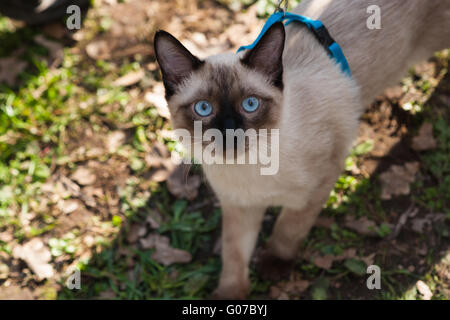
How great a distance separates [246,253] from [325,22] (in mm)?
1403

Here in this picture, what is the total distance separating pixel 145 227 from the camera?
2.69 m

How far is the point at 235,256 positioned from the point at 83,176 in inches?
52.2

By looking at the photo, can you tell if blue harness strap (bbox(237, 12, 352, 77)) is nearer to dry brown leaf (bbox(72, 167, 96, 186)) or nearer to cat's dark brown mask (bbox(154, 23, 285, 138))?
cat's dark brown mask (bbox(154, 23, 285, 138))

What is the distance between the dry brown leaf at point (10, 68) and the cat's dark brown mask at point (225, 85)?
2.22 metres

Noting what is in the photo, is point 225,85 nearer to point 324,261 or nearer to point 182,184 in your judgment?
point 182,184

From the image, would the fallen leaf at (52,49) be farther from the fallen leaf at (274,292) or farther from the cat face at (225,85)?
the fallen leaf at (274,292)

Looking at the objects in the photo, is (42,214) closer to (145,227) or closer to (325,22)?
(145,227)

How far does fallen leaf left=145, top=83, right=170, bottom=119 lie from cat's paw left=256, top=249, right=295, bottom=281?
1330mm

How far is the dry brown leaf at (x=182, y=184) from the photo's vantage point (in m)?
2.78

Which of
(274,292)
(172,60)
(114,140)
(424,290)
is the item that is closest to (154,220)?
(114,140)

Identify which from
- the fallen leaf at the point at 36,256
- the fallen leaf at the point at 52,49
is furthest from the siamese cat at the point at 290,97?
the fallen leaf at the point at 52,49

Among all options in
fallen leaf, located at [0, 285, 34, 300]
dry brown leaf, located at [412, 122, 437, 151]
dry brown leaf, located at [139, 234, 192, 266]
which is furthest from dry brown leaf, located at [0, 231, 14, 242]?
dry brown leaf, located at [412, 122, 437, 151]

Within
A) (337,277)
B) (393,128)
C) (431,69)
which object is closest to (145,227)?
(337,277)

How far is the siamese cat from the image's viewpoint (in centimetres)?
181
